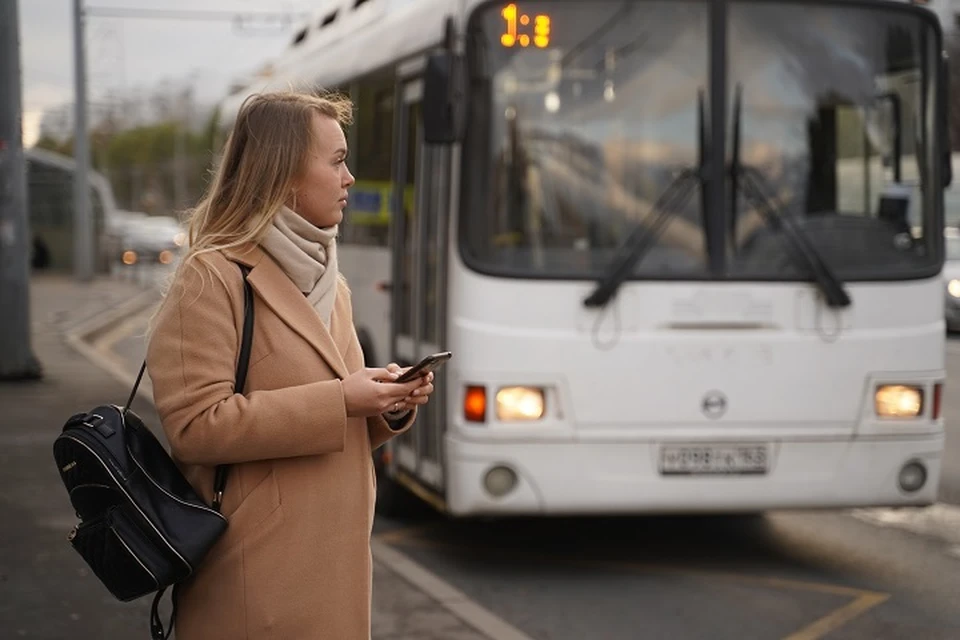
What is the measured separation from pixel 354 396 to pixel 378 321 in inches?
247

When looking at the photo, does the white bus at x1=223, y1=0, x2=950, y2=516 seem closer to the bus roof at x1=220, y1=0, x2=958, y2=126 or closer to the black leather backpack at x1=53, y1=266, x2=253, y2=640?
the bus roof at x1=220, y1=0, x2=958, y2=126

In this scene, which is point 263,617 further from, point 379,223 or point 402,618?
point 379,223

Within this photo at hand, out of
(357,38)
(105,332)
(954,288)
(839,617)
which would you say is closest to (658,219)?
(839,617)

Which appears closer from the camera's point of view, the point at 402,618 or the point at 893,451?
the point at 402,618

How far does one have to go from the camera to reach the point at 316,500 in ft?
10.2

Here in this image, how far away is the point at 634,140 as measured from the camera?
7.56 meters

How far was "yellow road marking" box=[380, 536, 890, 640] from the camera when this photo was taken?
6711 millimetres

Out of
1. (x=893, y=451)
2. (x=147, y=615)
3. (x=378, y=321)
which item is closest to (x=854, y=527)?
(x=893, y=451)

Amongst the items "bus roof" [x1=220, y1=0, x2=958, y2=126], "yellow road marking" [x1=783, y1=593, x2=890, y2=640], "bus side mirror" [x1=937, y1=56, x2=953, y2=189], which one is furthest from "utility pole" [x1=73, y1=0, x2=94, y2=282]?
"yellow road marking" [x1=783, y1=593, x2=890, y2=640]

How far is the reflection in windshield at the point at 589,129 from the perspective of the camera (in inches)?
297

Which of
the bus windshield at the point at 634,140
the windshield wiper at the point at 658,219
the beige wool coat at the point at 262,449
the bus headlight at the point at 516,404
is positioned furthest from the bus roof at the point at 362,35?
the beige wool coat at the point at 262,449

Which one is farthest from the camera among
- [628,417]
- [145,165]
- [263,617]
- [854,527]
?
[145,165]

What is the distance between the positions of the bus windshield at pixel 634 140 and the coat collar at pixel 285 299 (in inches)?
170

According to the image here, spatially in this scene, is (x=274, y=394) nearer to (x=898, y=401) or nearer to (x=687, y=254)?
(x=687, y=254)
